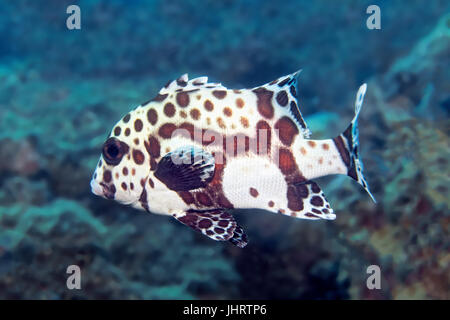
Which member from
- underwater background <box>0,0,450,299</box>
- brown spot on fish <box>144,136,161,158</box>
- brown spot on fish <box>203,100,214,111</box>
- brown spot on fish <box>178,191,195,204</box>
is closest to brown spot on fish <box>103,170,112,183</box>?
brown spot on fish <box>144,136,161,158</box>

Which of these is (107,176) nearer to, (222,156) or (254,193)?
(222,156)

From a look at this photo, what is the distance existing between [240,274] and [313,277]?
38.5 inches

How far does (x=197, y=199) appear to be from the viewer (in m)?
2.48

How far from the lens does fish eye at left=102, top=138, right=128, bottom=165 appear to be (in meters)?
2.53

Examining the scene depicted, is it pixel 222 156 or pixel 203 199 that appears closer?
pixel 222 156

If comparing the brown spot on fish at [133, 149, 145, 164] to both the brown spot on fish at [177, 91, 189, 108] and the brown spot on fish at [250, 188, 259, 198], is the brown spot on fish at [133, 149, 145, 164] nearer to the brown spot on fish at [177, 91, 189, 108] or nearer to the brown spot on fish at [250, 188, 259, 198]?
the brown spot on fish at [177, 91, 189, 108]

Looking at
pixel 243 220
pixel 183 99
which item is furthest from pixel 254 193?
pixel 243 220

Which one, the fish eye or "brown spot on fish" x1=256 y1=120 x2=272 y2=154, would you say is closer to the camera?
"brown spot on fish" x1=256 y1=120 x2=272 y2=154

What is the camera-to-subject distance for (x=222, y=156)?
A: 238cm

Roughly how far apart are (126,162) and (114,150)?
5.4 inches

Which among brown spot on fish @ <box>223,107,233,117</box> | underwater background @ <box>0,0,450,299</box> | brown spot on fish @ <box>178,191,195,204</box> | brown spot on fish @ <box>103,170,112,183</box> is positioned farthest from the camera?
underwater background @ <box>0,0,450,299</box>
